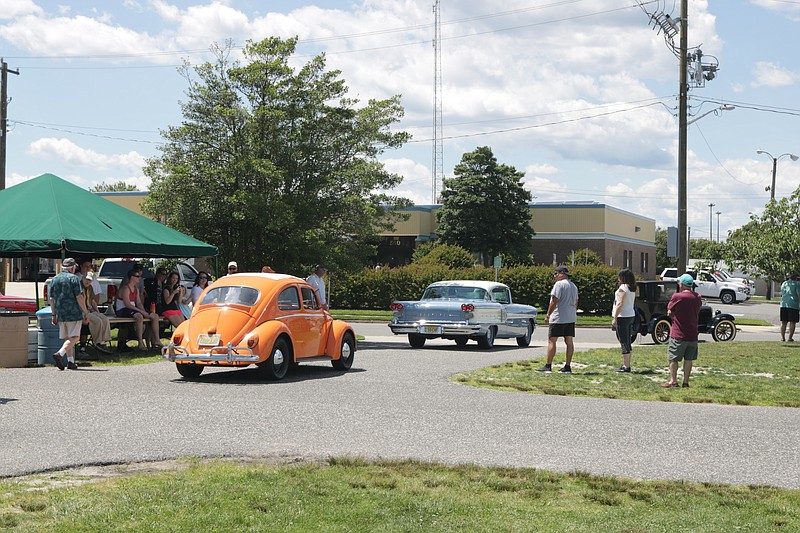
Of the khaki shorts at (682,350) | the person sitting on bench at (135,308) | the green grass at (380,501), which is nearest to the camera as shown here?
the green grass at (380,501)

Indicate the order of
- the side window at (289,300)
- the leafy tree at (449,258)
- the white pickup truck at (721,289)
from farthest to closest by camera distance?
the white pickup truck at (721,289) < the leafy tree at (449,258) < the side window at (289,300)

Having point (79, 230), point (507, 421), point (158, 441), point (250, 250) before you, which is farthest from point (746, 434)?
point (250, 250)

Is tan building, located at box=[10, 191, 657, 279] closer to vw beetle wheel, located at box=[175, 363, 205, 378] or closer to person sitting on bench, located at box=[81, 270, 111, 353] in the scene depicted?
person sitting on bench, located at box=[81, 270, 111, 353]

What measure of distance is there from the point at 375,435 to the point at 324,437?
51 cm

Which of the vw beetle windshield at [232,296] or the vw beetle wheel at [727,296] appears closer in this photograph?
the vw beetle windshield at [232,296]

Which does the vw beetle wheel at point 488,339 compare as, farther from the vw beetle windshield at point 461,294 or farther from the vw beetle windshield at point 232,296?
the vw beetle windshield at point 232,296

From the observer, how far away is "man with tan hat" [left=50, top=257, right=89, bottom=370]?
53.3 feet

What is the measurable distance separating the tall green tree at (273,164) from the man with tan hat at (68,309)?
7.20 meters

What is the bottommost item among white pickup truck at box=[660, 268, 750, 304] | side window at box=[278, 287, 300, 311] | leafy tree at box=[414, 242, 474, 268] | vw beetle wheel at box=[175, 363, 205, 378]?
vw beetle wheel at box=[175, 363, 205, 378]

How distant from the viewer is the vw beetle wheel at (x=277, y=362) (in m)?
14.6

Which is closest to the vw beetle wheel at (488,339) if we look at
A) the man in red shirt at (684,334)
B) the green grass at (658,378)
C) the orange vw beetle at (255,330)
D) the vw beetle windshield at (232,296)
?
the green grass at (658,378)

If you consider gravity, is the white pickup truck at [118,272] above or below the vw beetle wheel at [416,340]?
above

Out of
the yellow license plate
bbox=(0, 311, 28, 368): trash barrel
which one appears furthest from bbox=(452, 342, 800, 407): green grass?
bbox=(0, 311, 28, 368): trash barrel

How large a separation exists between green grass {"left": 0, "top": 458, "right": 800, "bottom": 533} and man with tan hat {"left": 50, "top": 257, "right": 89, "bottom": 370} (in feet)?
29.4
